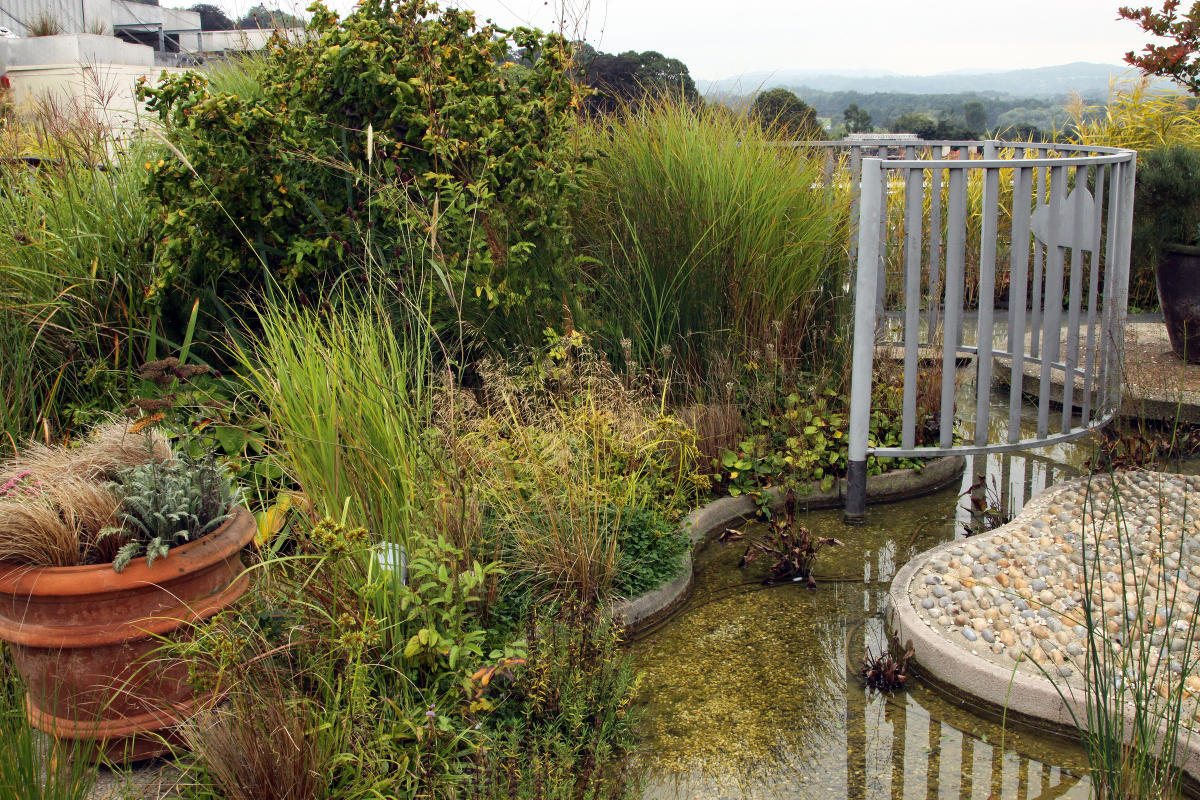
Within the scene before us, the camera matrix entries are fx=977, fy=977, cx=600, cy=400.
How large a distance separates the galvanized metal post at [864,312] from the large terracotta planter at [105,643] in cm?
284

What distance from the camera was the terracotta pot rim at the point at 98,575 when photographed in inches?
96.9

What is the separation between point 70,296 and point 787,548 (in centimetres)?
319

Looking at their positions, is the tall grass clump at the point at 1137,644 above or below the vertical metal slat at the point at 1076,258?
below

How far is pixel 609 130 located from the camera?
6.09 meters

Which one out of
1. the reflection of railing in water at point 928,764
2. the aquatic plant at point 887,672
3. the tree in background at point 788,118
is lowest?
the reflection of railing in water at point 928,764

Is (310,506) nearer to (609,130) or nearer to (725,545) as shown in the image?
(725,545)

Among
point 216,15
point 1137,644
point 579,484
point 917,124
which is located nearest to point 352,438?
point 579,484

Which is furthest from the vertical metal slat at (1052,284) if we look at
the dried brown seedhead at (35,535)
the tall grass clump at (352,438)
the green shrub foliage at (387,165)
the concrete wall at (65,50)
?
the concrete wall at (65,50)

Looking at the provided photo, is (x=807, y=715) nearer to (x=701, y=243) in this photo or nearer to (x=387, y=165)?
(x=701, y=243)

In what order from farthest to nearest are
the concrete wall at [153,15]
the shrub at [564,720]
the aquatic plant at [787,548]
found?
1. the concrete wall at [153,15]
2. the aquatic plant at [787,548]
3. the shrub at [564,720]

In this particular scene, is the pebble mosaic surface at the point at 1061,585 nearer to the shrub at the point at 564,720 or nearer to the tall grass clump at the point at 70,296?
the shrub at the point at 564,720

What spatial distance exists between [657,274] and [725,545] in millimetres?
1482

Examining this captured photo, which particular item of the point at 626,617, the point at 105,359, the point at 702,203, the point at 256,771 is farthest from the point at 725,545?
the point at 105,359

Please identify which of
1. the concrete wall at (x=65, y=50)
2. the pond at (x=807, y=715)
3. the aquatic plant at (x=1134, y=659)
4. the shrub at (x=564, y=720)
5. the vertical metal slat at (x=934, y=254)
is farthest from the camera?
the concrete wall at (x=65, y=50)
